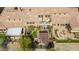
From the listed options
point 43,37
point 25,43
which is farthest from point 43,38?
point 25,43

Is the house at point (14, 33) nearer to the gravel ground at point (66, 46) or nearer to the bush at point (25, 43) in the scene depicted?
the bush at point (25, 43)

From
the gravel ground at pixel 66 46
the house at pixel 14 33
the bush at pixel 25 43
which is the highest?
the house at pixel 14 33

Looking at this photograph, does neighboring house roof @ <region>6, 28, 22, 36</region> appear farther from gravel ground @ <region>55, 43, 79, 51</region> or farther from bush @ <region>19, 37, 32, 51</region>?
gravel ground @ <region>55, 43, 79, 51</region>

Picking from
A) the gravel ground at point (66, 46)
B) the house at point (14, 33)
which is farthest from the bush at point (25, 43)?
the gravel ground at point (66, 46)

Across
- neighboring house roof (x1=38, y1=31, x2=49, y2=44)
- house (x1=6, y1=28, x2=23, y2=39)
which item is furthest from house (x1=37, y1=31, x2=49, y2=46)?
house (x1=6, y1=28, x2=23, y2=39)

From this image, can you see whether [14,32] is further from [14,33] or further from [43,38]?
[43,38]

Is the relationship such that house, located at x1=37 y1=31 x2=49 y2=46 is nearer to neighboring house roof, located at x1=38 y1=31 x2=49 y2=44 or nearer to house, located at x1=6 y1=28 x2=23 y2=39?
neighboring house roof, located at x1=38 y1=31 x2=49 y2=44

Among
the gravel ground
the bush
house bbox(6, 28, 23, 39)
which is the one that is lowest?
the gravel ground

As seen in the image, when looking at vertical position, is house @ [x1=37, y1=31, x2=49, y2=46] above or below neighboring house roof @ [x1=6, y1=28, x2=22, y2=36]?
below
